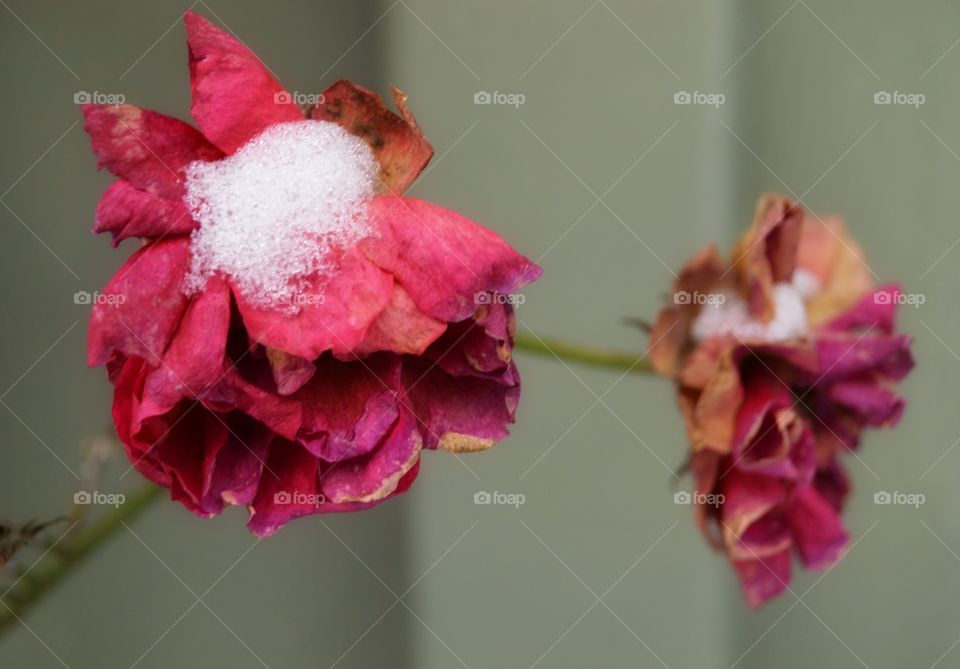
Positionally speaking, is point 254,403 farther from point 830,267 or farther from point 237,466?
point 830,267

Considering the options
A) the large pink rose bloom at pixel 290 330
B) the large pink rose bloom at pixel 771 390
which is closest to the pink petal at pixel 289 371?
the large pink rose bloom at pixel 290 330

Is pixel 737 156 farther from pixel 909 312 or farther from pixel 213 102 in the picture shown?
pixel 213 102

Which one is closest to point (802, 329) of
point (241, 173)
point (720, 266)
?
point (720, 266)

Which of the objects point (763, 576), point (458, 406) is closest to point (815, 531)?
point (763, 576)

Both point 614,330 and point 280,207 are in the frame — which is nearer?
point 280,207

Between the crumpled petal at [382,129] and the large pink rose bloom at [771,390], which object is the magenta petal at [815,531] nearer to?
the large pink rose bloom at [771,390]

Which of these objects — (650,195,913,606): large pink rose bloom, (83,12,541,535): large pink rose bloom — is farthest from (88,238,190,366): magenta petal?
(650,195,913,606): large pink rose bloom

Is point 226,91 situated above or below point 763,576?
above

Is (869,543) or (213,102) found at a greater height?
(213,102)
